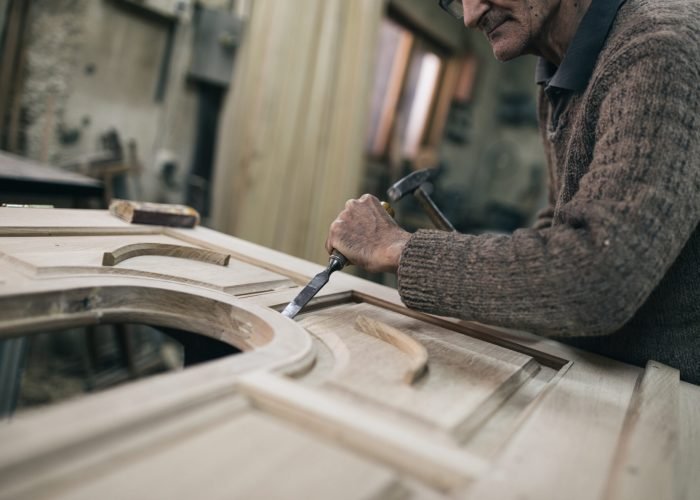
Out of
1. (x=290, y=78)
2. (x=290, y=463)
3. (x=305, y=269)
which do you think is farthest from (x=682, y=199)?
(x=290, y=78)

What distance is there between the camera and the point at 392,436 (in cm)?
65

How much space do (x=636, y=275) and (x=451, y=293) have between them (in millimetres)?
349

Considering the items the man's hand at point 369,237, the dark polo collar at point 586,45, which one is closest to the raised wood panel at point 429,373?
the man's hand at point 369,237

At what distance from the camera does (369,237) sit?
132 cm

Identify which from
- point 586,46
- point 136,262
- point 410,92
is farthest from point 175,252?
point 410,92

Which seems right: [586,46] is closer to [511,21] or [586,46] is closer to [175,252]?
[511,21]

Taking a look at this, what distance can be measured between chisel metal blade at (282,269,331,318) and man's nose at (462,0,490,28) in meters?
0.86

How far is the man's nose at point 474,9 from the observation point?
4.81ft

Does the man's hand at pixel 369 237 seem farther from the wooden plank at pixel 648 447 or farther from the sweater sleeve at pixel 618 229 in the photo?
the wooden plank at pixel 648 447

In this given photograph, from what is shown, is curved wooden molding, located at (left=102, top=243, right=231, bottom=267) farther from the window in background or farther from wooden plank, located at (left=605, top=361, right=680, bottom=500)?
the window in background

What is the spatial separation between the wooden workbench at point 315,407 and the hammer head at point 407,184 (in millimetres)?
375

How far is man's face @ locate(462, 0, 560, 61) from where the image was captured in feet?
4.66

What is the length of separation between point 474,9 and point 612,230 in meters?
0.85

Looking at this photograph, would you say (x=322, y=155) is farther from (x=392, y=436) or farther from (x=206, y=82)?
(x=392, y=436)
